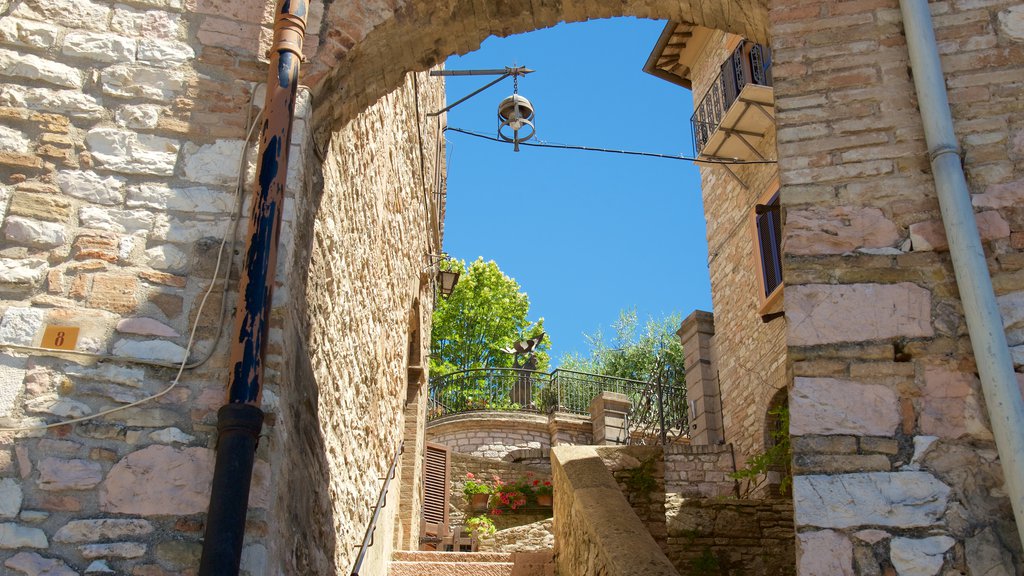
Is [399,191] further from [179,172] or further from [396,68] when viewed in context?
[179,172]

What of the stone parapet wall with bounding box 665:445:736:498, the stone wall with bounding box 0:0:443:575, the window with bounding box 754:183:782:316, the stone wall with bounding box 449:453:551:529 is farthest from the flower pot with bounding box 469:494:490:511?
the stone wall with bounding box 0:0:443:575

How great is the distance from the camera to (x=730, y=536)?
768cm

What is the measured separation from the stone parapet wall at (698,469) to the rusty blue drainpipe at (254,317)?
330 inches

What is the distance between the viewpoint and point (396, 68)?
192 inches

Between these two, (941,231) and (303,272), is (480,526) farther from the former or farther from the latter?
(941,231)

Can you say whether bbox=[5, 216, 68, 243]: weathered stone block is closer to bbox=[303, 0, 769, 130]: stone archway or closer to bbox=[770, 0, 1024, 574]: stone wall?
bbox=[303, 0, 769, 130]: stone archway

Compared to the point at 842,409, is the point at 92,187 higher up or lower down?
higher up

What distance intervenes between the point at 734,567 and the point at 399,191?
3750 millimetres

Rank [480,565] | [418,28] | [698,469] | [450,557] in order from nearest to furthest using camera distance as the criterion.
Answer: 1. [418,28]
2. [480,565]
3. [450,557]
4. [698,469]

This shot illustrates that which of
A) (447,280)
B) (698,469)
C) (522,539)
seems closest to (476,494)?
(522,539)

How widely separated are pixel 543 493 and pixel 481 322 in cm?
1078

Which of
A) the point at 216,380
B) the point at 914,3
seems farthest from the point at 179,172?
the point at 914,3

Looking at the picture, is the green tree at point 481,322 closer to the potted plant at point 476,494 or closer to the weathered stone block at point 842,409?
the potted plant at point 476,494

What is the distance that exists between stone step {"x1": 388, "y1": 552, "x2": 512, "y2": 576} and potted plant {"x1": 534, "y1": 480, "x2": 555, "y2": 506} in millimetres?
5587
